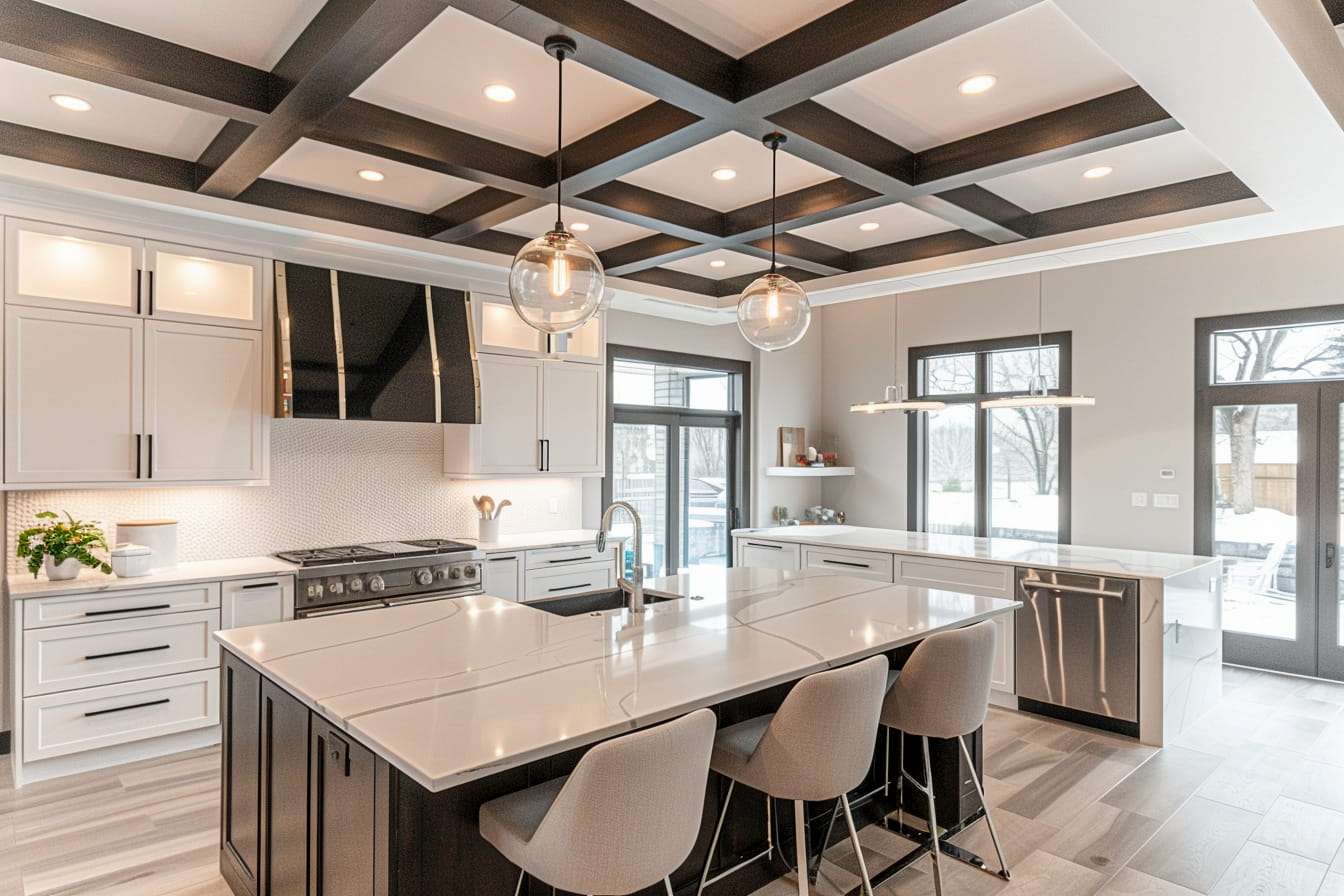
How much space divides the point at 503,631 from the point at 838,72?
208cm

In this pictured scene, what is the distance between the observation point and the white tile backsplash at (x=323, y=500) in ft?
13.4

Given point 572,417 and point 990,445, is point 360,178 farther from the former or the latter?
point 990,445

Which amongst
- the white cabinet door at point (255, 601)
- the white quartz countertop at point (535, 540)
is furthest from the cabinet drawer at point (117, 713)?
the white quartz countertop at point (535, 540)

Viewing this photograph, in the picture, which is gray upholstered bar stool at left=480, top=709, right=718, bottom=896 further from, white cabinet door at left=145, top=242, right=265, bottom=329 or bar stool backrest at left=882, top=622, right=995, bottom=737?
white cabinet door at left=145, top=242, right=265, bottom=329

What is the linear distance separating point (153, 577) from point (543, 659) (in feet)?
8.77

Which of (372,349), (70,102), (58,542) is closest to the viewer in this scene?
(70,102)

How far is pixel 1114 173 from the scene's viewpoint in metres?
3.75

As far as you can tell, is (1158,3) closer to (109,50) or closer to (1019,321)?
(109,50)

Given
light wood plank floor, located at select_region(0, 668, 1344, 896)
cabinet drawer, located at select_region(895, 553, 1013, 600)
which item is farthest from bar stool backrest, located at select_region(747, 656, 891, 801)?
cabinet drawer, located at select_region(895, 553, 1013, 600)

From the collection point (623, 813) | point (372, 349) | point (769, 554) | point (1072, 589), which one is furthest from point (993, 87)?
point (769, 554)

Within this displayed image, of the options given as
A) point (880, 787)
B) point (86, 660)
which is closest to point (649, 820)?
point (880, 787)

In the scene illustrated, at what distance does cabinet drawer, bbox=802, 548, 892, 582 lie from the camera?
496cm

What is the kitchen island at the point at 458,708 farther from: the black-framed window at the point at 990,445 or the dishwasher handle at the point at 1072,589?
the black-framed window at the point at 990,445

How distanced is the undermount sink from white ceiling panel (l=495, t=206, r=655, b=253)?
7.11ft
